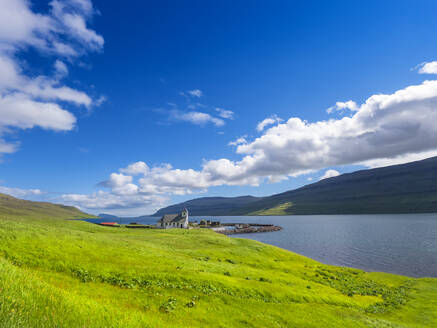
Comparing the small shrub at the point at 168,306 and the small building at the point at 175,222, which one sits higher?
the small shrub at the point at 168,306

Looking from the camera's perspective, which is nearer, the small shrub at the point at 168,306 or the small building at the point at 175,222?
the small shrub at the point at 168,306

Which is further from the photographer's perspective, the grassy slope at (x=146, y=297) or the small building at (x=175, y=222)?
the small building at (x=175, y=222)

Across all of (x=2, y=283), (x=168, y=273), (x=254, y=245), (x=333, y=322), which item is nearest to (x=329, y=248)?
(x=254, y=245)

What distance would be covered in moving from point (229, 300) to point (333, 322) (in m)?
11.4

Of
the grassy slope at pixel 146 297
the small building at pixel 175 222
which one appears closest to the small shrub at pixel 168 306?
the grassy slope at pixel 146 297

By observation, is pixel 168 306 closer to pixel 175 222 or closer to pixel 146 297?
pixel 146 297

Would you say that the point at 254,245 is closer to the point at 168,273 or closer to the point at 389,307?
the point at 389,307

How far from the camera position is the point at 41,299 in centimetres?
1077

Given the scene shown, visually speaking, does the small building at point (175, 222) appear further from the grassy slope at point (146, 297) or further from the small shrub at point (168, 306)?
the small shrub at point (168, 306)

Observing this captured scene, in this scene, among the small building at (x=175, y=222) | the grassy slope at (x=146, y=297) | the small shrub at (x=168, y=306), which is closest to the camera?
the grassy slope at (x=146, y=297)

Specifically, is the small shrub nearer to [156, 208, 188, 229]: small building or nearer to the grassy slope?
the grassy slope

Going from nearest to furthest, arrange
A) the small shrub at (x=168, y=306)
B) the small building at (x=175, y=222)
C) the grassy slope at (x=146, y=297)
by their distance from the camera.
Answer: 1. the grassy slope at (x=146, y=297)
2. the small shrub at (x=168, y=306)
3. the small building at (x=175, y=222)

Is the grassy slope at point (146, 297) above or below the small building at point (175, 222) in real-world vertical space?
above

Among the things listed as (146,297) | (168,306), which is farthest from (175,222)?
(168,306)
